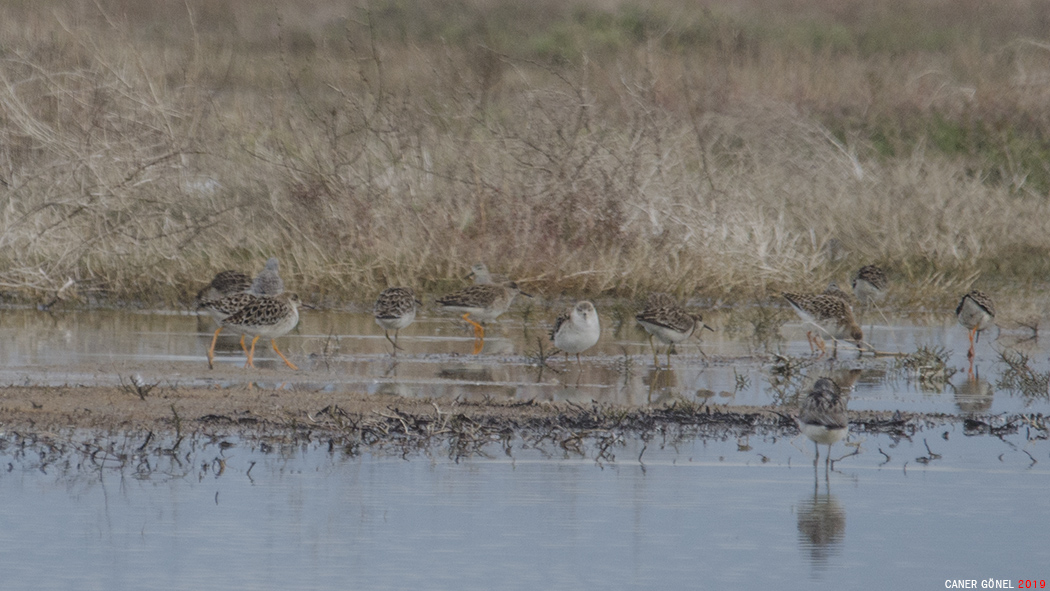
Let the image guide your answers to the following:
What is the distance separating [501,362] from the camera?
47.1 ft

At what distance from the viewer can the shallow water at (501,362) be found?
12.3 metres

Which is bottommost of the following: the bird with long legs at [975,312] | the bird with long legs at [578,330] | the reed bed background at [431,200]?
the bird with long legs at [578,330]

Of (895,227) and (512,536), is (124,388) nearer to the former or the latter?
(512,536)

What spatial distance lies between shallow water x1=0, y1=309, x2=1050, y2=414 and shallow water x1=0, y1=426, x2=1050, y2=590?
7.21 feet

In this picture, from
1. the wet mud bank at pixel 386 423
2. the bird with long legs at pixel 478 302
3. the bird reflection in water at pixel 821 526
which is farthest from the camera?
the bird with long legs at pixel 478 302

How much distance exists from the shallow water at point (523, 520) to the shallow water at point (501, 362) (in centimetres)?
220

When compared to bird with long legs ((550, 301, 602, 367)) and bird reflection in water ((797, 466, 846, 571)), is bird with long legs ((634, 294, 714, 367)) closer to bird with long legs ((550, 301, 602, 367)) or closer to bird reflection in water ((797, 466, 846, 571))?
bird with long legs ((550, 301, 602, 367))

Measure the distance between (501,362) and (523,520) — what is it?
6532 millimetres

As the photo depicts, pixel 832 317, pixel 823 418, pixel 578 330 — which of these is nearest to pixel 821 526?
pixel 823 418

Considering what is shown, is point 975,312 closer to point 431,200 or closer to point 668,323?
point 668,323

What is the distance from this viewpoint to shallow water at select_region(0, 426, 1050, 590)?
6.90 meters

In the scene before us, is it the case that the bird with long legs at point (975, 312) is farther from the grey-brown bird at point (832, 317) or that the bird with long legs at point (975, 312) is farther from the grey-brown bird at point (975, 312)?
the grey-brown bird at point (832, 317)

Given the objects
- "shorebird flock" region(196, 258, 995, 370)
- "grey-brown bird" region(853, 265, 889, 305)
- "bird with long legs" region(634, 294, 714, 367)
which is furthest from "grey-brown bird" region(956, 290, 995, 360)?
"bird with long legs" region(634, 294, 714, 367)

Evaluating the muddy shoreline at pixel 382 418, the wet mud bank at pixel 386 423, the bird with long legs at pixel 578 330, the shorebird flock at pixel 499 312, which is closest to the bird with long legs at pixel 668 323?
the shorebird flock at pixel 499 312
